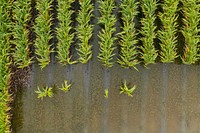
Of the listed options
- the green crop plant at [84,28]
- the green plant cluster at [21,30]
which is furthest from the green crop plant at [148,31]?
the green plant cluster at [21,30]

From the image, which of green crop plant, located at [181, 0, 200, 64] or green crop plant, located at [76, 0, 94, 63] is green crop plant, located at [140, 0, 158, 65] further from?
green crop plant, located at [76, 0, 94, 63]

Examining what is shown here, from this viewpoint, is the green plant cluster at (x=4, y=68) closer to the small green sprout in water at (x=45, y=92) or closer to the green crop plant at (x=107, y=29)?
the small green sprout in water at (x=45, y=92)

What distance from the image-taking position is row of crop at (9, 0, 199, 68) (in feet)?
5.13

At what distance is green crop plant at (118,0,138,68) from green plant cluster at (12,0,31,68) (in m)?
0.55

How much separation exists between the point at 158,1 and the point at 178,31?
210mm

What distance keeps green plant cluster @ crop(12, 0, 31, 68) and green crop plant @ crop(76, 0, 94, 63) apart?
30cm

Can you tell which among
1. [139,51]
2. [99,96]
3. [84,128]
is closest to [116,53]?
[139,51]

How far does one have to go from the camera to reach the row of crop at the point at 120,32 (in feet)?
5.13

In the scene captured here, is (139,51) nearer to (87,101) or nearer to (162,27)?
(162,27)

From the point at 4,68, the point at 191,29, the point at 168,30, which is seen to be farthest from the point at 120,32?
the point at 4,68

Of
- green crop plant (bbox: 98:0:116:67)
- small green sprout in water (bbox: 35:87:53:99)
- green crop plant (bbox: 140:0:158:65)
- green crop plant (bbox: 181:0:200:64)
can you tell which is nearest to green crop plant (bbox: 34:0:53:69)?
small green sprout in water (bbox: 35:87:53:99)

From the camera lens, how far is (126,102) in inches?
64.2

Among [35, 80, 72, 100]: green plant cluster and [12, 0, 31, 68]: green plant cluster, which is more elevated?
[12, 0, 31, 68]: green plant cluster

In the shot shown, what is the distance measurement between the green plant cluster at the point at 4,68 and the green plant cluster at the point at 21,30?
0.05 metres
